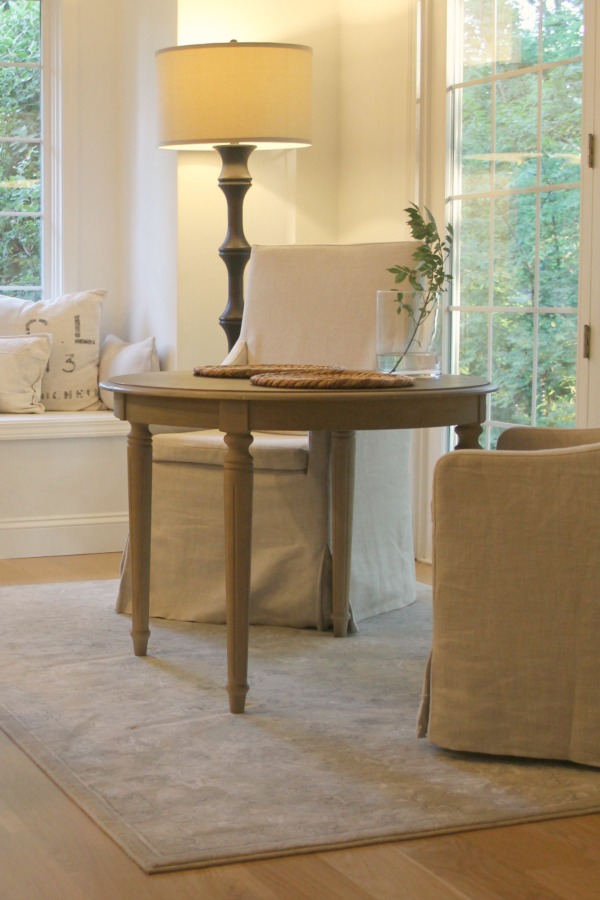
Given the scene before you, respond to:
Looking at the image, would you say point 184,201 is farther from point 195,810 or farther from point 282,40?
point 195,810

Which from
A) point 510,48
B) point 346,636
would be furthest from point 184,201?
point 346,636

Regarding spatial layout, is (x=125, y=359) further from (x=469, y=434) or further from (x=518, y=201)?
(x=469, y=434)

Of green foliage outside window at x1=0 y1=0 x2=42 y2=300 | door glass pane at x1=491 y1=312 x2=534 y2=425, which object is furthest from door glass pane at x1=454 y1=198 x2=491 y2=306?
green foliage outside window at x1=0 y1=0 x2=42 y2=300

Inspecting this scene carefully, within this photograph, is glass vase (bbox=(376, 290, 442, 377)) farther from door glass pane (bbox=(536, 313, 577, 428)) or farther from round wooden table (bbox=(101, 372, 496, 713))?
door glass pane (bbox=(536, 313, 577, 428))

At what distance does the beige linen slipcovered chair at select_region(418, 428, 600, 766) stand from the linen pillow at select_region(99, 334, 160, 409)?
7.88 ft

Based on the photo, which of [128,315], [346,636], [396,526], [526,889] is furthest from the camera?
[128,315]

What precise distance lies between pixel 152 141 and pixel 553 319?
1.83 metres

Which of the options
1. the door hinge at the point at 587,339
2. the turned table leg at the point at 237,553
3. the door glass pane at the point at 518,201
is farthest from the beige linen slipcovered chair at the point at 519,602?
the door glass pane at the point at 518,201

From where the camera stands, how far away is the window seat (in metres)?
4.38

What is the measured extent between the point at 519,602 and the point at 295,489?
1109 mm

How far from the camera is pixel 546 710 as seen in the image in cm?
233

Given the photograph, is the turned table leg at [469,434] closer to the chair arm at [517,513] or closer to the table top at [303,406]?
the table top at [303,406]

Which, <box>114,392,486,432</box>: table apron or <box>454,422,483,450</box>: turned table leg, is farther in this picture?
<box>454,422,483,450</box>: turned table leg

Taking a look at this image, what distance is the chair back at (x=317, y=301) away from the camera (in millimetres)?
3572
